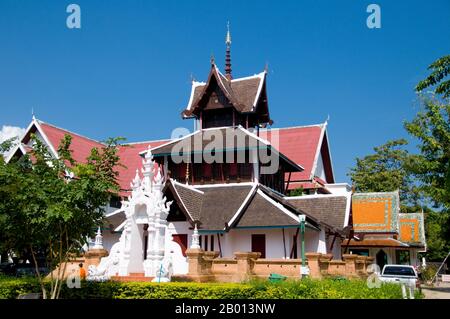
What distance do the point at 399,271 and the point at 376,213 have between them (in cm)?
1315

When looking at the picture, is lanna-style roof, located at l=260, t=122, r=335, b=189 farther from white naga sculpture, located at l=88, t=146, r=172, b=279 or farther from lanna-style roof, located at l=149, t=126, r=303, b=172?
white naga sculpture, located at l=88, t=146, r=172, b=279

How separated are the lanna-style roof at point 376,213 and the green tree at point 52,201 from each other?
24.1 metres

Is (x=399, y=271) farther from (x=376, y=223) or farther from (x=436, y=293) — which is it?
(x=376, y=223)

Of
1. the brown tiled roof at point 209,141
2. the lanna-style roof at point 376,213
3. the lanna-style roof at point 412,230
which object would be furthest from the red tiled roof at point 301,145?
the lanna-style roof at point 412,230

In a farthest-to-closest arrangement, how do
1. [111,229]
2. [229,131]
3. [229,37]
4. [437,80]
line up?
[229,37]
[229,131]
[111,229]
[437,80]

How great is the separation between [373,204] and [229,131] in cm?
1335

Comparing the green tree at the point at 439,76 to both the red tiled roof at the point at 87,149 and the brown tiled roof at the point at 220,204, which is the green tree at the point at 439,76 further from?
the red tiled roof at the point at 87,149

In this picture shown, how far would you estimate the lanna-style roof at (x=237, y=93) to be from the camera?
95.7ft

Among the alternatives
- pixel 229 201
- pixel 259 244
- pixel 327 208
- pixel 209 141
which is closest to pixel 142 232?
pixel 229 201

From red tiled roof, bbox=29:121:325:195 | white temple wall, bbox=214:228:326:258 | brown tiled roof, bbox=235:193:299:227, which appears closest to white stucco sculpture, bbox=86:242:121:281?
white temple wall, bbox=214:228:326:258
